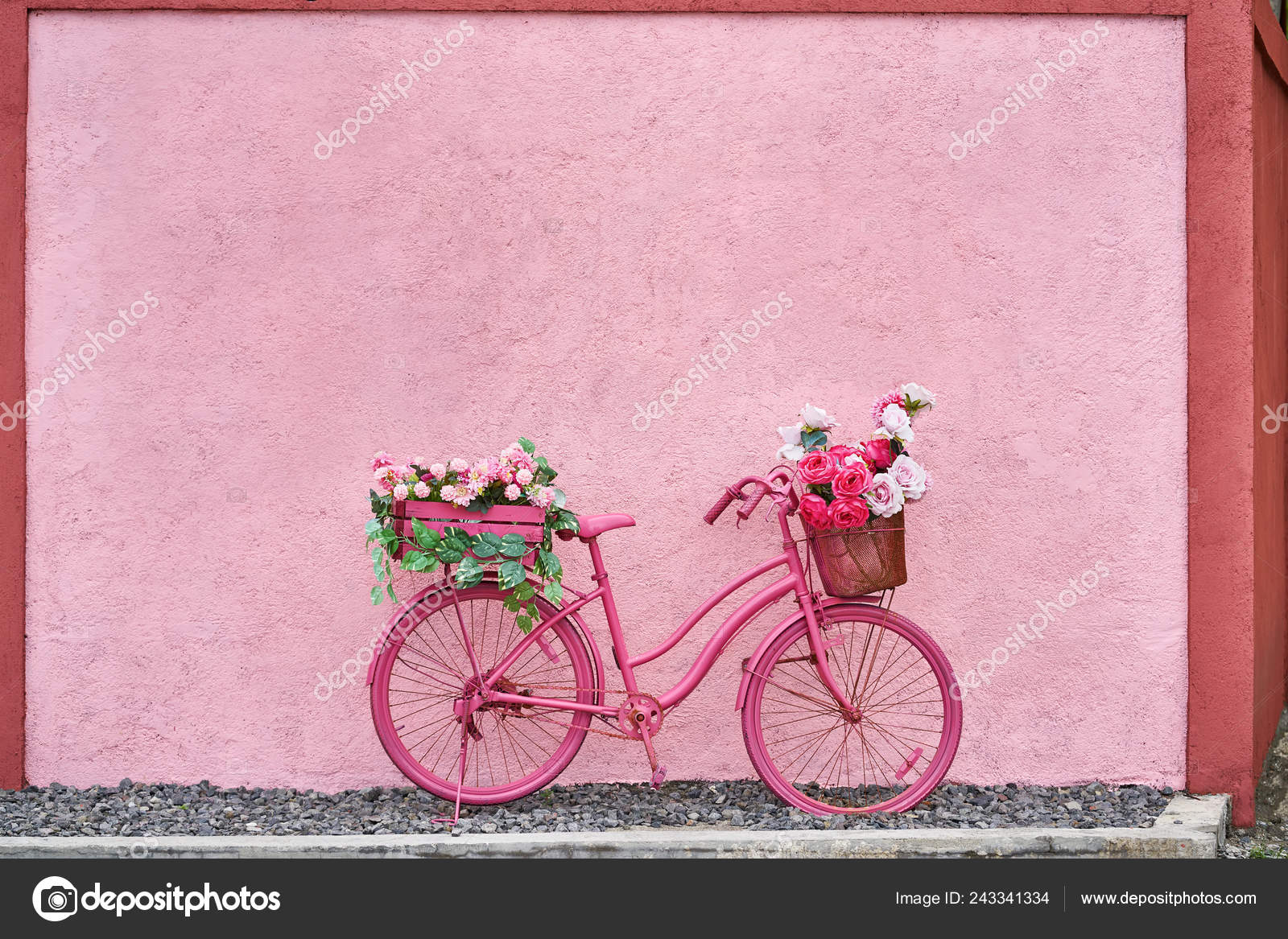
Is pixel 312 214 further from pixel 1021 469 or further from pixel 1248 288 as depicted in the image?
pixel 1248 288

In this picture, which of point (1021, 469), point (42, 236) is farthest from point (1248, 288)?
point (42, 236)

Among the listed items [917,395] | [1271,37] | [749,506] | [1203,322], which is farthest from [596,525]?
[1271,37]

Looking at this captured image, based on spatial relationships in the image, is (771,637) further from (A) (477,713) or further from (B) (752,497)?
(A) (477,713)

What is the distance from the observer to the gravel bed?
4.14 metres

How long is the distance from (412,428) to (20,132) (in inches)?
83.5

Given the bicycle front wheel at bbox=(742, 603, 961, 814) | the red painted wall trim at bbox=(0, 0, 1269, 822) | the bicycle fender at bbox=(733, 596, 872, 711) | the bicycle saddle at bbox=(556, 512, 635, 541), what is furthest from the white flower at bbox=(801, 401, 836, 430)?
the red painted wall trim at bbox=(0, 0, 1269, 822)

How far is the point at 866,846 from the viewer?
385 centimetres

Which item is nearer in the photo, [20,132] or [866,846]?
[866,846]

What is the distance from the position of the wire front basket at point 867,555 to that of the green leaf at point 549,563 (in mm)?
977

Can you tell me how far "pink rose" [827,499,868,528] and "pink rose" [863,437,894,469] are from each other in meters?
0.26

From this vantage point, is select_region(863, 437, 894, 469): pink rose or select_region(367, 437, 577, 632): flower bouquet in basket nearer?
select_region(367, 437, 577, 632): flower bouquet in basket
